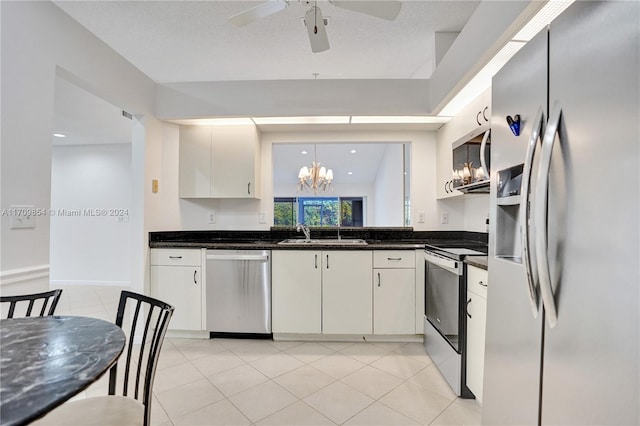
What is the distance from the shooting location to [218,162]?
2984 mm

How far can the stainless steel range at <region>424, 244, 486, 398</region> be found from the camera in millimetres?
1832

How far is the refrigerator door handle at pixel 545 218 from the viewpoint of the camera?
2.93ft

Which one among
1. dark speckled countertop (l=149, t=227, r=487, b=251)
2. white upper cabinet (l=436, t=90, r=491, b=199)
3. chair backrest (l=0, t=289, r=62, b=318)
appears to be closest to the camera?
chair backrest (l=0, t=289, r=62, b=318)

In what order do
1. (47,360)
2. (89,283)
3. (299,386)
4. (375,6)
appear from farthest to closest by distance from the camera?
(89,283) → (299,386) → (375,6) → (47,360)

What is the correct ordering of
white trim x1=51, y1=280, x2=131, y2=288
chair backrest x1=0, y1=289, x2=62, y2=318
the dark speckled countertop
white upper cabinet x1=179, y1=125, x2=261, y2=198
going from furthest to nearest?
white trim x1=51, y1=280, x2=131, y2=288 < white upper cabinet x1=179, y1=125, x2=261, y2=198 < the dark speckled countertop < chair backrest x1=0, y1=289, x2=62, y2=318

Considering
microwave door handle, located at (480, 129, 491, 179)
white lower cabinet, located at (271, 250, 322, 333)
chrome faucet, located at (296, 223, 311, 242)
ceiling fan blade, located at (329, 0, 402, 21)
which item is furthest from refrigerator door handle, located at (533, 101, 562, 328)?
chrome faucet, located at (296, 223, 311, 242)

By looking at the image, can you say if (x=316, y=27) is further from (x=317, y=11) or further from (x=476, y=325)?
(x=476, y=325)

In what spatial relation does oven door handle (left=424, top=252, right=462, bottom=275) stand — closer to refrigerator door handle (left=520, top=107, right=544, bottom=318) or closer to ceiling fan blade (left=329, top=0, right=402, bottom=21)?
refrigerator door handle (left=520, top=107, right=544, bottom=318)

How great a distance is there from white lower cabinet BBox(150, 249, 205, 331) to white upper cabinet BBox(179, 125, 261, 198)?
65 cm

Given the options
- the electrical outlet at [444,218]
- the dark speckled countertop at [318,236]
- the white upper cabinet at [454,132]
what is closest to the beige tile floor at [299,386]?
the dark speckled countertop at [318,236]

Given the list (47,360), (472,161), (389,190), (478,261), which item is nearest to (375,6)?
(472,161)

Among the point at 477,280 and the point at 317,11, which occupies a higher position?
the point at 317,11

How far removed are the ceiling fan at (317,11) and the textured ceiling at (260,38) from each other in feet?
0.39

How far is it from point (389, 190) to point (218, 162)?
355cm
